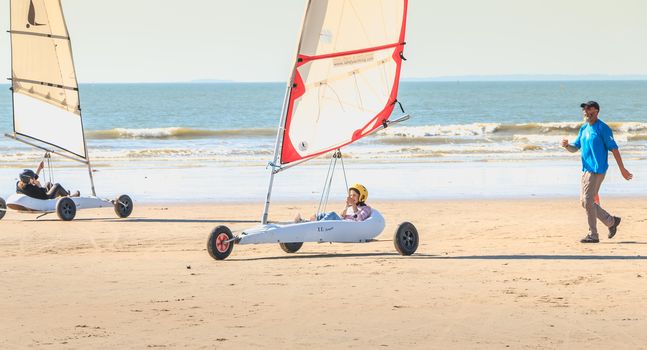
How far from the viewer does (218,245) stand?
1382 centimetres

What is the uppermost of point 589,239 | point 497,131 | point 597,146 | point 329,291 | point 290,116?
point 497,131

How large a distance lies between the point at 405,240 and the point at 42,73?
417 inches

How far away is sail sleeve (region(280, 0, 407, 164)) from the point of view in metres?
14.6

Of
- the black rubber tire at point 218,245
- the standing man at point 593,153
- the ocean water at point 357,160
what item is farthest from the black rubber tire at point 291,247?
the ocean water at point 357,160

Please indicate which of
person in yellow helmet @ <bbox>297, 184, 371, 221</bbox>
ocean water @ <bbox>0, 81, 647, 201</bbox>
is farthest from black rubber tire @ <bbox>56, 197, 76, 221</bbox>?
person in yellow helmet @ <bbox>297, 184, 371, 221</bbox>

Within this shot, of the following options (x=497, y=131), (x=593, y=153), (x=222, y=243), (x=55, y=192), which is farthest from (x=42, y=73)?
(x=497, y=131)

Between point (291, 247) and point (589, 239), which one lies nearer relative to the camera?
point (291, 247)

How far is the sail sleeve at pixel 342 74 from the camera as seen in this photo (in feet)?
48.0

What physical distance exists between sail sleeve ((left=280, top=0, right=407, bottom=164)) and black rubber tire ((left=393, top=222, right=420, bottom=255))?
62.9 inches

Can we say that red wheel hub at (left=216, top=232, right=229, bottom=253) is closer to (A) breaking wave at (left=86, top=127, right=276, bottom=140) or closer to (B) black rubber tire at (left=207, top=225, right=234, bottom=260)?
A: (B) black rubber tire at (left=207, top=225, right=234, bottom=260)

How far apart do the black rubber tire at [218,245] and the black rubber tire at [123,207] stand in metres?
6.50

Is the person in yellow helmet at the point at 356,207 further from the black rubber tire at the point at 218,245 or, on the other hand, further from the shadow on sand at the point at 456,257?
the black rubber tire at the point at 218,245

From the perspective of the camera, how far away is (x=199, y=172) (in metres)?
31.6

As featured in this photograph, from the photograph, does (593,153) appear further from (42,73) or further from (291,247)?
(42,73)
